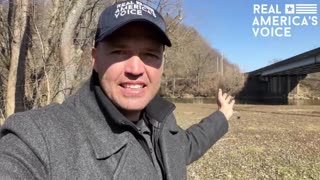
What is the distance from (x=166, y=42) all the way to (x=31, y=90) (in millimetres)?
7873

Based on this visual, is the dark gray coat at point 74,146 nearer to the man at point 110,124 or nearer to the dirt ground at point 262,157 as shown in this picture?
the man at point 110,124

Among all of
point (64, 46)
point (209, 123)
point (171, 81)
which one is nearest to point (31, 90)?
point (64, 46)

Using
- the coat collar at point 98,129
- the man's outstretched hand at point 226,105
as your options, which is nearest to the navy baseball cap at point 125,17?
A: the coat collar at point 98,129

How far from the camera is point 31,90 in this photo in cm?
923

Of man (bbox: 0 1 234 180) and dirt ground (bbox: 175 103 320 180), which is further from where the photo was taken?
dirt ground (bbox: 175 103 320 180)

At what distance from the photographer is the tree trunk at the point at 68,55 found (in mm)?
8102

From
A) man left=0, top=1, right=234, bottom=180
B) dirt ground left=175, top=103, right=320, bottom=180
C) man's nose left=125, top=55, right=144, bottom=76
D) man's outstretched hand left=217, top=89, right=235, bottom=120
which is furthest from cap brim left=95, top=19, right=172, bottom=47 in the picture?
dirt ground left=175, top=103, right=320, bottom=180

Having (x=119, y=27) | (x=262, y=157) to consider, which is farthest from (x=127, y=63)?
(x=262, y=157)

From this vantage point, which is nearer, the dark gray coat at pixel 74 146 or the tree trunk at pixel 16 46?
the dark gray coat at pixel 74 146

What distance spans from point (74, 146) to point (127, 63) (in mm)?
448

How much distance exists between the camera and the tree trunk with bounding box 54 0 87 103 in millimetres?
8102

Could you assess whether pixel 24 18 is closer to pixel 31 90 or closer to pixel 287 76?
pixel 31 90

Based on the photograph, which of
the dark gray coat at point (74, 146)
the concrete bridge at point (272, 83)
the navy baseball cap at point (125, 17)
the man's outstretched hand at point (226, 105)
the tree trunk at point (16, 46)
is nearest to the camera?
the dark gray coat at point (74, 146)

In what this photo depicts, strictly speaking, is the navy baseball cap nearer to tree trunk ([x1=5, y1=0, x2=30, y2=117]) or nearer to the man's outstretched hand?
the man's outstretched hand
